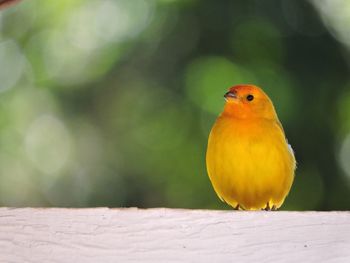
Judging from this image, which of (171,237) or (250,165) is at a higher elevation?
(250,165)

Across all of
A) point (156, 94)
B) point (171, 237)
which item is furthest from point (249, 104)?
point (156, 94)

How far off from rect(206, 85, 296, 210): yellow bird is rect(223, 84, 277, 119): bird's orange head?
9 centimetres

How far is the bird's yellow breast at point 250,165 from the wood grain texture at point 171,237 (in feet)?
3.43

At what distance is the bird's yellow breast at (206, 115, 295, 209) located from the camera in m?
2.66

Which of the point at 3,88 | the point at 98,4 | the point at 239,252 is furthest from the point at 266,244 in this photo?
the point at 98,4

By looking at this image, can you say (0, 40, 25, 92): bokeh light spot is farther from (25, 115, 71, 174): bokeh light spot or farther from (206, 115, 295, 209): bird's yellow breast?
(206, 115, 295, 209): bird's yellow breast

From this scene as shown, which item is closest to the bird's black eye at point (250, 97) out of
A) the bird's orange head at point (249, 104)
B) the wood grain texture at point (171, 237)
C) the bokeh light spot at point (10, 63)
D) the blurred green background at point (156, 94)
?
the bird's orange head at point (249, 104)

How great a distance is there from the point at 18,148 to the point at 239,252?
151 inches

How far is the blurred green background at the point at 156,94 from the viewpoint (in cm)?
476

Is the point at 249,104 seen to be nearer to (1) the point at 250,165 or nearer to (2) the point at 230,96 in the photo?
(2) the point at 230,96

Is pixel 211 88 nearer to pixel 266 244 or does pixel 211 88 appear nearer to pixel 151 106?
pixel 151 106

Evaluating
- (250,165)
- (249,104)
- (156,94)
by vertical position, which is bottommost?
(250,165)

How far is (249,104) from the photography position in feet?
9.85

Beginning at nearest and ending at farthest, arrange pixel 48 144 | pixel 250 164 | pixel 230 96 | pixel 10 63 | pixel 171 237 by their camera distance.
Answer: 1. pixel 171 237
2. pixel 250 164
3. pixel 230 96
4. pixel 48 144
5. pixel 10 63
